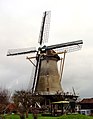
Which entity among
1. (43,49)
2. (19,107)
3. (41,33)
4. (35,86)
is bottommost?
(19,107)

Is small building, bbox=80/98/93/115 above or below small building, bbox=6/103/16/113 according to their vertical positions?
above

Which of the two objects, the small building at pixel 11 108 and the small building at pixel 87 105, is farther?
the small building at pixel 87 105

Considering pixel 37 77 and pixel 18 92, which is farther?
pixel 37 77

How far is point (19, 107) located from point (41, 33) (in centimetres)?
1632

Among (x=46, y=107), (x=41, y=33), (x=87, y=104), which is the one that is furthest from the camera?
(x=87, y=104)

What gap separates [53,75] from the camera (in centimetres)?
5528

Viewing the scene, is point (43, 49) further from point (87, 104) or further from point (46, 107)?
point (87, 104)

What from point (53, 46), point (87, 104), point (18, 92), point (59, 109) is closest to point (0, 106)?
point (18, 92)

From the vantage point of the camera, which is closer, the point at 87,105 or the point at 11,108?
the point at 11,108

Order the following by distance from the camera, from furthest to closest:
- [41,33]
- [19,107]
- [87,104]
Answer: [87,104], [41,33], [19,107]

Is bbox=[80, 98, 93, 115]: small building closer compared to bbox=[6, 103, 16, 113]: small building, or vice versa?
bbox=[6, 103, 16, 113]: small building

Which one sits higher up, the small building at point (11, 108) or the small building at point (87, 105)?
the small building at point (87, 105)

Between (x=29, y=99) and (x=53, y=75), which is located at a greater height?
(x=53, y=75)

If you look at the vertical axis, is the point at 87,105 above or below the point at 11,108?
above
